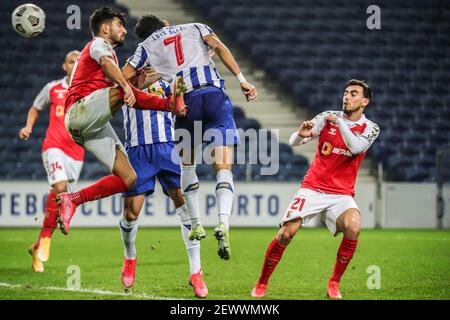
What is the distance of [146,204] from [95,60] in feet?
27.7

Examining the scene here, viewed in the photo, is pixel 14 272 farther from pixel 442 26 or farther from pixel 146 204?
pixel 442 26

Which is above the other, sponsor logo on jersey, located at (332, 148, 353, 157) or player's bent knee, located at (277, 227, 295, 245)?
sponsor logo on jersey, located at (332, 148, 353, 157)

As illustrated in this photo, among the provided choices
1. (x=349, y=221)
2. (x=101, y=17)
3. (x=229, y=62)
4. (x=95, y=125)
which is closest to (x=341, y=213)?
(x=349, y=221)

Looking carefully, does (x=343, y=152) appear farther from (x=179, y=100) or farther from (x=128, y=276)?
(x=128, y=276)

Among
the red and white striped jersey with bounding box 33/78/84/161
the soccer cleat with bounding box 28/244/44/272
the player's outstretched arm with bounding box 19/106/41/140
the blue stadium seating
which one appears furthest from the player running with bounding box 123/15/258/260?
the blue stadium seating

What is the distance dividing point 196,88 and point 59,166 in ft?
11.9

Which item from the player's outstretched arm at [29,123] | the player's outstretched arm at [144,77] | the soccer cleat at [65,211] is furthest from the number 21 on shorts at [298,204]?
the player's outstretched arm at [29,123]

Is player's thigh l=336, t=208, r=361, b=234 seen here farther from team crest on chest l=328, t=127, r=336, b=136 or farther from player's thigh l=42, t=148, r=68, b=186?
player's thigh l=42, t=148, r=68, b=186

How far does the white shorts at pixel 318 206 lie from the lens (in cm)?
666

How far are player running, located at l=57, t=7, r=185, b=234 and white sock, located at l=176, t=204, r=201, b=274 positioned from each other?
2.14ft

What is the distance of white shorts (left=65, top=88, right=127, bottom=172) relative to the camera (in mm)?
6410

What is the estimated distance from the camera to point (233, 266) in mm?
9203

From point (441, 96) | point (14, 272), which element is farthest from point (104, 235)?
point (441, 96)

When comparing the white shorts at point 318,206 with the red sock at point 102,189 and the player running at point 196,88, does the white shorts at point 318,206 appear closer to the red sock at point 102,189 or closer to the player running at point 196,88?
the player running at point 196,88
